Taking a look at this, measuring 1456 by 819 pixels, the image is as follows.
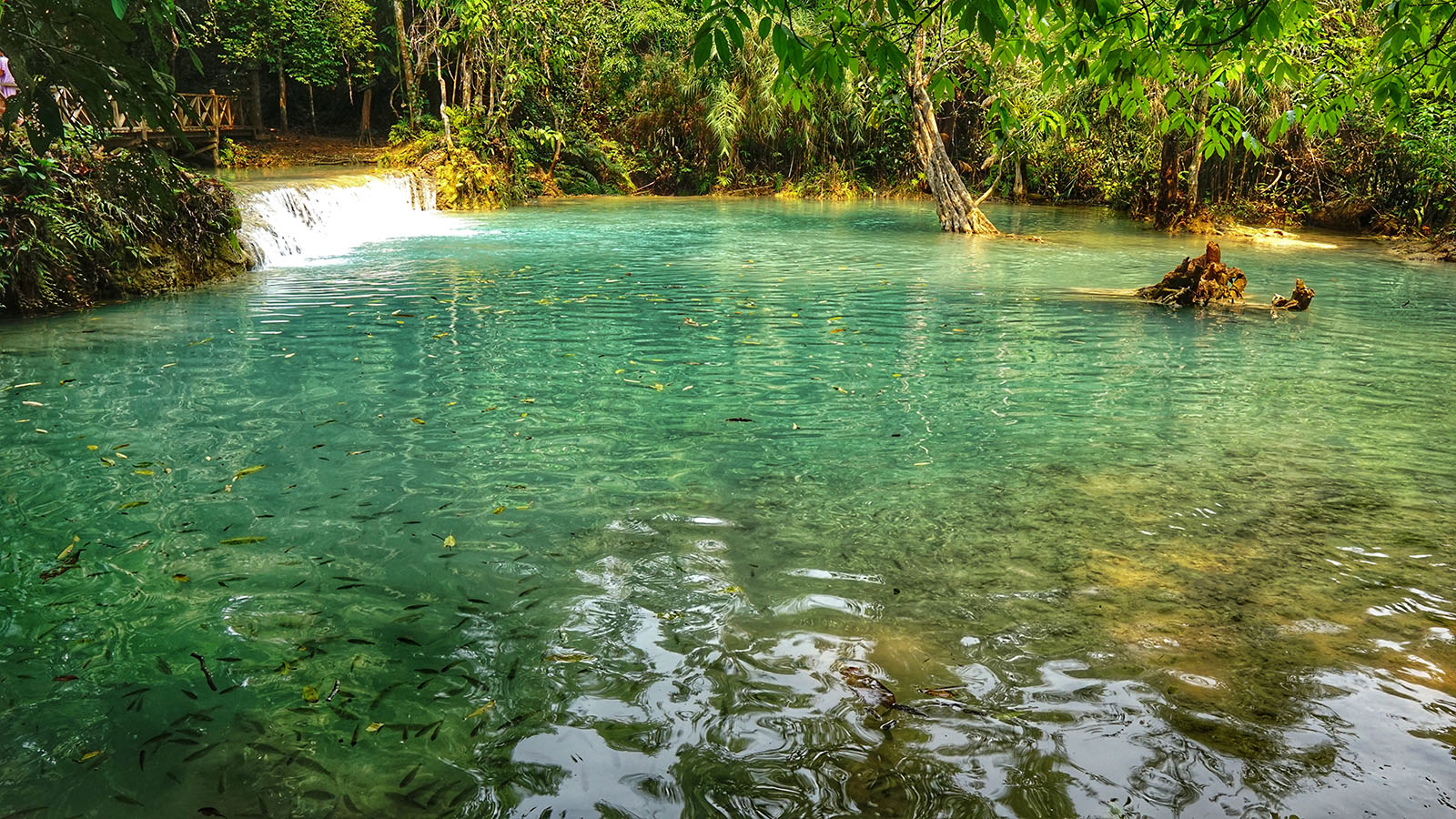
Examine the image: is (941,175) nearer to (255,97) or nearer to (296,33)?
(296,33)

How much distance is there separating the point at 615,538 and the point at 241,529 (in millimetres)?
1749

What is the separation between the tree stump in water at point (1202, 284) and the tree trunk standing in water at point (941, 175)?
775 centimetres

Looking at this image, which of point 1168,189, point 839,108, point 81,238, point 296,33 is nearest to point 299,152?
point 296,33

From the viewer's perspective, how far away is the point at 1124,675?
3305 mm

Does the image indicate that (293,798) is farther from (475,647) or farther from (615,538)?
(615,538)

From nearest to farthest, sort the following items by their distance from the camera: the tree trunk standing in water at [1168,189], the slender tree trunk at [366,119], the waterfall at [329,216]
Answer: the waterfall at [329,216] → the tree trunk standing in water at [1168,189] → the slender tree trunk at [366,119]

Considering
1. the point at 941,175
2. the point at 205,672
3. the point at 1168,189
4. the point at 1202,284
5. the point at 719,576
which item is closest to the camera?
the point at 205,672

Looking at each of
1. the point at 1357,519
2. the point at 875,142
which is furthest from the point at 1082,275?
the point at 875,142

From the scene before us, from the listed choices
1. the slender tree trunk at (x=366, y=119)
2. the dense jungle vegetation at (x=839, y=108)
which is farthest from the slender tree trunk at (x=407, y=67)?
the slender tree trunk at (x=366, y=119)

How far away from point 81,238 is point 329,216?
786 centimetres

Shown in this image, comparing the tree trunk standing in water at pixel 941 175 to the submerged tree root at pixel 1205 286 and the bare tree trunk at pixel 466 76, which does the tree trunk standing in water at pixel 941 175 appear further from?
the bare tree trunk at pixel 466 76

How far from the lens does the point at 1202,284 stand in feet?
37.0

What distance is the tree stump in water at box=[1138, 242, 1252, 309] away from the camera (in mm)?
11289

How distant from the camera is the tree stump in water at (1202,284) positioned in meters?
11.3
